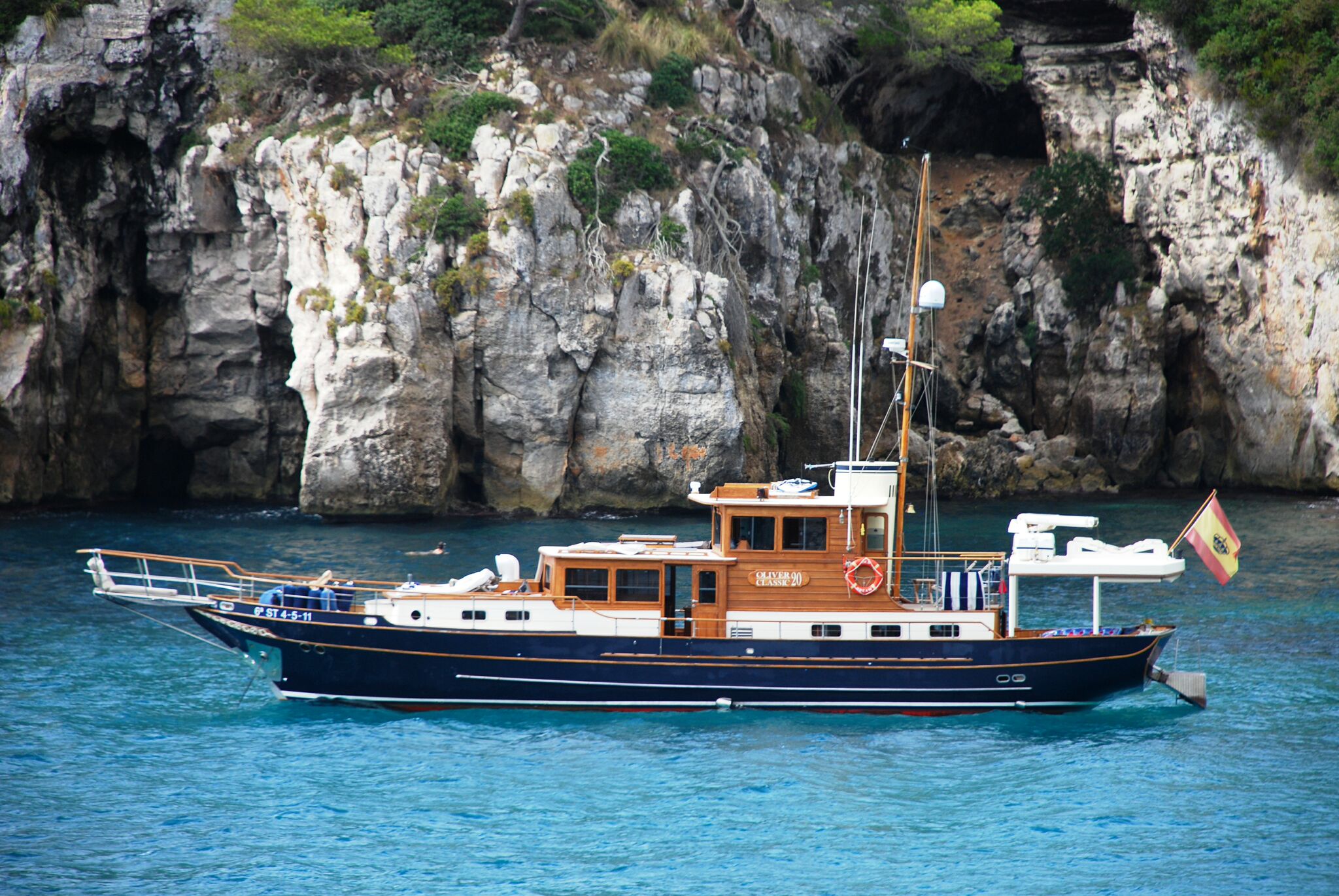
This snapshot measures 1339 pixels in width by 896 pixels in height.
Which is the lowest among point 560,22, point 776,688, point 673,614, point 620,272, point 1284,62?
point 776,688

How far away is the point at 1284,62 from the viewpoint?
45.3 metres

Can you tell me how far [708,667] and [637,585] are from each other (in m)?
2.01

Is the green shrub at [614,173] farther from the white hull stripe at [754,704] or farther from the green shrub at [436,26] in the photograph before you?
the white hull stripe at [754,704]

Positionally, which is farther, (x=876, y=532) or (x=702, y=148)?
(x=702, y=148)

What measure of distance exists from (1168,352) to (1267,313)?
16.3 ft

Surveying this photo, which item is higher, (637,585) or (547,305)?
(547,305)

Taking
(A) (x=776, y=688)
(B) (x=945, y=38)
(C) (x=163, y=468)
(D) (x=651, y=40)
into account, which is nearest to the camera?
(A) (x=776, y=688)

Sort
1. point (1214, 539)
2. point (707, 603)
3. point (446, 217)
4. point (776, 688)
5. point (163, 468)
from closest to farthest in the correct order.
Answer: point (1214, 539) < point (776, 688) < point (707, 603) < point (446, 217) < point (163, 468)

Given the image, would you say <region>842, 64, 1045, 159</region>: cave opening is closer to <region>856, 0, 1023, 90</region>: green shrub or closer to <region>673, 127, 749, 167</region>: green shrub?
<region>856, 0, 1023, 90</region>: green shrub

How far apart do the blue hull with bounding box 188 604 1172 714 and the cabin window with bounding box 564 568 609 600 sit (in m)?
0.83

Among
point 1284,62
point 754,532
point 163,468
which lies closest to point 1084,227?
point 1284,62

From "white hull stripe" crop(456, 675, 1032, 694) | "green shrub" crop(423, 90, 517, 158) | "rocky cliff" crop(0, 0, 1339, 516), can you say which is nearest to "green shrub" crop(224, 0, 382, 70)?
"rocky cliff" crop(0, 0, 1339, 516)

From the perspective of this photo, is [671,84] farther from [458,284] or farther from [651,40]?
[458,284]

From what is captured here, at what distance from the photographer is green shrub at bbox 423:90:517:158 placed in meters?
44.7
